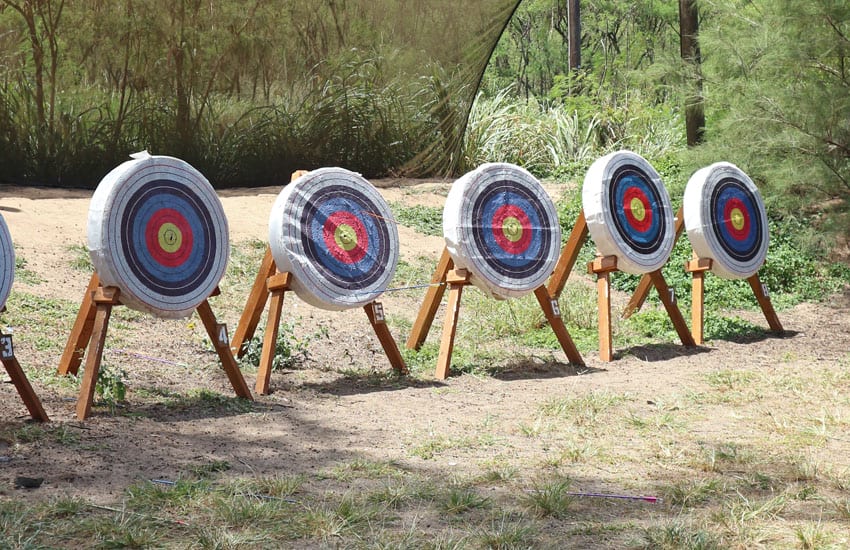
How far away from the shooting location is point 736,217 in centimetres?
795

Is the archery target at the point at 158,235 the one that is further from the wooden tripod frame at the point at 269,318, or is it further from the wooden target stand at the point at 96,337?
the wooden tripod frame at the point at 269,318

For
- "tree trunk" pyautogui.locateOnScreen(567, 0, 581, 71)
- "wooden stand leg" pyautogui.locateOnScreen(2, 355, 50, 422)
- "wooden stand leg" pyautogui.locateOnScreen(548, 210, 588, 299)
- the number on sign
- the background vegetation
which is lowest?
"wooden stand leg" pyautogui.locateOnScreen(2, 355, 50, 422)

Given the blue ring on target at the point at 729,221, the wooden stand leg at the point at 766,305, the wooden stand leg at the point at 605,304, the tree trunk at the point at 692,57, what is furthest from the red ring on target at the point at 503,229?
the tree trunk at the point at 692,57

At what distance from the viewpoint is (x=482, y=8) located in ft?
40.2

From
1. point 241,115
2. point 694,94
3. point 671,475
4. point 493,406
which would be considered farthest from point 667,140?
point 671,475

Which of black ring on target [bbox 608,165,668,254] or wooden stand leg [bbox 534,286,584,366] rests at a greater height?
black ring on target [bbox 608,165,668,254]

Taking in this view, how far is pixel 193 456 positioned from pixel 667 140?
12.2 meters

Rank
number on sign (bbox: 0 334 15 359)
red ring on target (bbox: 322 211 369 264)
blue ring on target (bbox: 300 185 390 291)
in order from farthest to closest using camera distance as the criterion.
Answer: red ring on target (bbox: 322 211 369 264), blue ring on target (bbox: 300 185 390 291), number on sign (bbox: 0 334 15 359)

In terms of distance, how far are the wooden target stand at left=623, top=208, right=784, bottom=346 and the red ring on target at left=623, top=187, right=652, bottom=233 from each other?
0.50 meters

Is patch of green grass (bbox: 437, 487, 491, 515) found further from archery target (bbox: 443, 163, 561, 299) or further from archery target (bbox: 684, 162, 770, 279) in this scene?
archery target (bbox: 684, 162, 770, 279)

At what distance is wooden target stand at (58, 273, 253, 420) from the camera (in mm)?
4707

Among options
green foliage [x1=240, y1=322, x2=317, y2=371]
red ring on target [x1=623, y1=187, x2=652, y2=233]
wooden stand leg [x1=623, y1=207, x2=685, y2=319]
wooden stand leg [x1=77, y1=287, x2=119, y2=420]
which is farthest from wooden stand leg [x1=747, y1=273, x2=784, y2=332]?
wooden stand leg [x1=77, y1=287, x2=119, y2=420]

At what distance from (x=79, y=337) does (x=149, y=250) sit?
2.14 ft

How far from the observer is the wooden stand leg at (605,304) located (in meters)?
6.86
